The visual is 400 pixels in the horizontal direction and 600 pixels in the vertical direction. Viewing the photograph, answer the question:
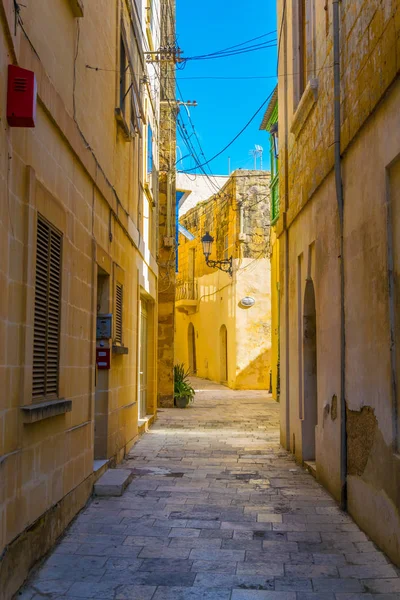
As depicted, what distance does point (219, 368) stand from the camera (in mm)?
26516

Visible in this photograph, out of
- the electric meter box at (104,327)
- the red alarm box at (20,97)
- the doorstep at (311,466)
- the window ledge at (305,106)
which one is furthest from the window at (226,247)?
the red alarm box at (20,97)

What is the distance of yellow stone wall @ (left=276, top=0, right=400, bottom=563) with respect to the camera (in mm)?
4777

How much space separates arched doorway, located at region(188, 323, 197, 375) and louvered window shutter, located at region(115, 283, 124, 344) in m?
23.7

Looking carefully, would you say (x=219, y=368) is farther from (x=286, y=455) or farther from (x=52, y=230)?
(x=52, y=230)

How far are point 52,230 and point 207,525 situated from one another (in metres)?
2.81

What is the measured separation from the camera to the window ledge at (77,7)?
5560mm

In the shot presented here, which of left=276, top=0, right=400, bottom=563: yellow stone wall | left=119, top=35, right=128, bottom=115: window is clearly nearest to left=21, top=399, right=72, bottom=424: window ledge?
left=276, top=0, right=400, bottom=563: yellow stone wall

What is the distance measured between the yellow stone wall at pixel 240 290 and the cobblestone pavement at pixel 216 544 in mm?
14452

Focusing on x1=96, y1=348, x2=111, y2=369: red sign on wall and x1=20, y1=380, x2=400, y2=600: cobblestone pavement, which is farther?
x1=96, y1=348, x2=111, y2=369: red sign on wall

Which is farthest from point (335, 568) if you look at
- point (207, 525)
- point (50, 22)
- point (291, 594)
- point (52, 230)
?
point (50, 22)

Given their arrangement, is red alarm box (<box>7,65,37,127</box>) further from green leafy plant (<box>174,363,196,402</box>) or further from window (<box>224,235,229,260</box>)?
window (<box>224,235,229,260</box>)

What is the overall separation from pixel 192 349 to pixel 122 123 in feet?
82.4

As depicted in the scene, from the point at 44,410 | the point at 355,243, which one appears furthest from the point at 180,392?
the point at 44,410

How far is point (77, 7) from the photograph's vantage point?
564 centimetres
